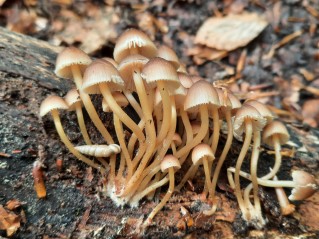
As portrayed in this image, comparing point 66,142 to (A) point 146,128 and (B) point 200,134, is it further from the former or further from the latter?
(B) point 200,134

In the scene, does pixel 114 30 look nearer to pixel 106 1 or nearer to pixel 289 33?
pixel 106 1

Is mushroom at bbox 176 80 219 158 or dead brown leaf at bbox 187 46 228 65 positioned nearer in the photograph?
mushroom at bbox 176 80 219 158

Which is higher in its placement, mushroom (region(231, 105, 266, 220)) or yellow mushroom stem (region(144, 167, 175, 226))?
mushroom (region(231, 105, 266, 220))

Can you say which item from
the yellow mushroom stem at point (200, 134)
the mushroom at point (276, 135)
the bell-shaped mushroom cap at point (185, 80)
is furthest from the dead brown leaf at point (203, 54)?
the yellow mushroom stem at point (200, 134)

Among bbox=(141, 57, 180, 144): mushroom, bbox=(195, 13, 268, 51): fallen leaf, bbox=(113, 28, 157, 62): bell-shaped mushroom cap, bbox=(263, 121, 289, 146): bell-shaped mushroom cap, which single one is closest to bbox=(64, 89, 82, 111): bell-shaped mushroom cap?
bbox=(113, 28, 157, 62): bell-shaped mushroom cap

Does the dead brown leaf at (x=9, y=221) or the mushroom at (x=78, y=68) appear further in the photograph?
the mushroom at (x=78, y=68)

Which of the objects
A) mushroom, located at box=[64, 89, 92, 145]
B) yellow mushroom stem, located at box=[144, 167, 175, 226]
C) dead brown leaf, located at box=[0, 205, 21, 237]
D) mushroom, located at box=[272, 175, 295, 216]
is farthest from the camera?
mushroom, located at box=[272, 175, 295, 216]

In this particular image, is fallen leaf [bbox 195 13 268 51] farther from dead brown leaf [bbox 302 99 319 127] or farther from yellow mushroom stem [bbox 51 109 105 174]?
yellow mushroom stem [bbox 51 109 105 174]

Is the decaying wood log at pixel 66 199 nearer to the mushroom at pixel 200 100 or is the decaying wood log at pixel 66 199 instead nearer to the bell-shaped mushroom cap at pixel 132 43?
the mushroom at pixel 200 100
